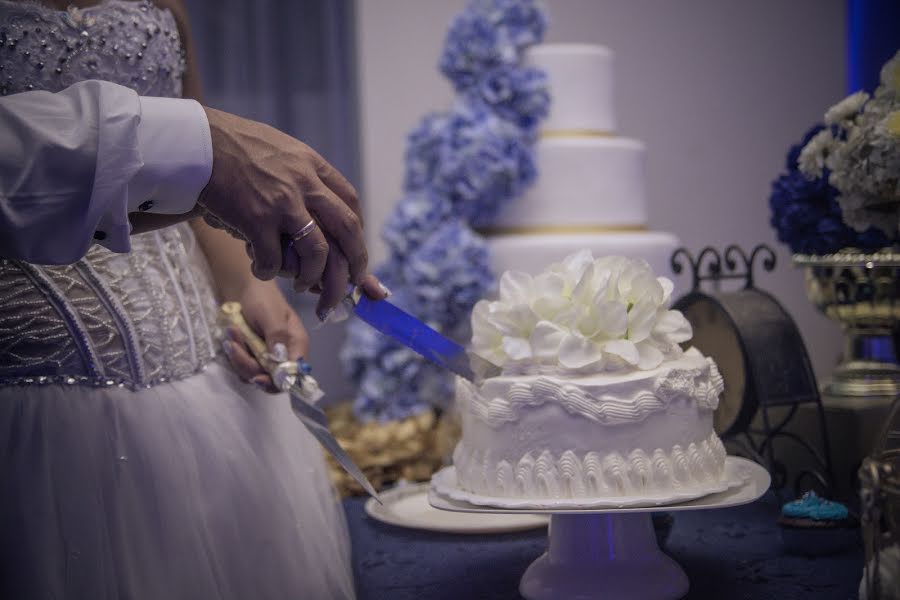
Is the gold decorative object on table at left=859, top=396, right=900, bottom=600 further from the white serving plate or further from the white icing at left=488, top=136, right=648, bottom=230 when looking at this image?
the white icing at left=488, top=136, right=648, bottom=230

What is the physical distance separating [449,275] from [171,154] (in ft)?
7.59

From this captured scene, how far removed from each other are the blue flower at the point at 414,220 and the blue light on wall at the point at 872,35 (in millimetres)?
1465

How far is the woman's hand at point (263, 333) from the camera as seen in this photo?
4.89 feet

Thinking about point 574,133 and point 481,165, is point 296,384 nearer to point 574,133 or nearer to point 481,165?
point 481,165

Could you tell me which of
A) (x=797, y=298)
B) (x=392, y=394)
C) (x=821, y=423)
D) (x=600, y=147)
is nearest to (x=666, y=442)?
(x=821, y=423)

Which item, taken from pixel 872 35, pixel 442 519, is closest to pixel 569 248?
pixel 872 35

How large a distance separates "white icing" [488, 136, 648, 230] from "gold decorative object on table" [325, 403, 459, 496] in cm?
81

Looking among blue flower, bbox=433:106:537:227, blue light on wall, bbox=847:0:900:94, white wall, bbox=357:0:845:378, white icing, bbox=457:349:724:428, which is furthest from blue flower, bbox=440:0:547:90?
white icing, bbox=457:349:724:428

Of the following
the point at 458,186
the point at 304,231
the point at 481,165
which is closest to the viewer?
the point at 304,231

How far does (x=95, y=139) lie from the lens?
991 millimetres

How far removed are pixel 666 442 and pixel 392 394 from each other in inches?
92.0

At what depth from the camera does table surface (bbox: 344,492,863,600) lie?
142 centimetres

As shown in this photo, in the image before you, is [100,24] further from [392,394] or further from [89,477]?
[392,394]

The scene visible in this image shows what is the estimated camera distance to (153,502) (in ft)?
4.19
